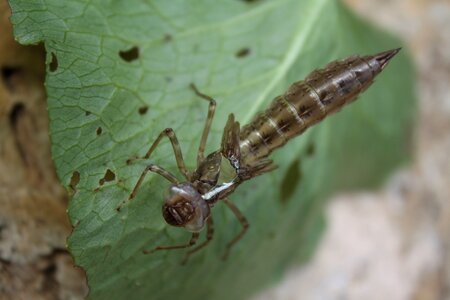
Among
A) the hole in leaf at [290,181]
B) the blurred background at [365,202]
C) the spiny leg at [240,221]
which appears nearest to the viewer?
the blurred background at [365,202]

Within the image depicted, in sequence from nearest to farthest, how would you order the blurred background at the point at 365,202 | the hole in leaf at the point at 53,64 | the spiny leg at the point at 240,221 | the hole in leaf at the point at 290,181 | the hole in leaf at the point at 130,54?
the hole in leaf at the point at 53,64 → the hole in leaf at the point at 130,54 → the blurred background at the point at 365,202 → the spiny leg at the point at 240,221 → the hole in leaf at the point at 290,181

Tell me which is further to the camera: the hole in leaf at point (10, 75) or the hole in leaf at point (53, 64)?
the hole in leaf at point (10, 75)

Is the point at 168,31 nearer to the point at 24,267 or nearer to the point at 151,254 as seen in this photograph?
the point at 151,254

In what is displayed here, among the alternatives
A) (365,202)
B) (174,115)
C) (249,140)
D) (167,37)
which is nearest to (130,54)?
(167,37)

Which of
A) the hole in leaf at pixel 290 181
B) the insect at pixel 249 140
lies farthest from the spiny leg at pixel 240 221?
the hole in leaf at pixel 290 181

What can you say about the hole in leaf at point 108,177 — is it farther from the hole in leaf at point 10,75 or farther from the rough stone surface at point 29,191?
the hole in leaf at point 10,75

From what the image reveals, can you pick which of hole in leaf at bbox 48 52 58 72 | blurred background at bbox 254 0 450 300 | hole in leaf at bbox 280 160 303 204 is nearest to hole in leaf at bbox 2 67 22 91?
hole in leaf at bbox 48 52 58 72
